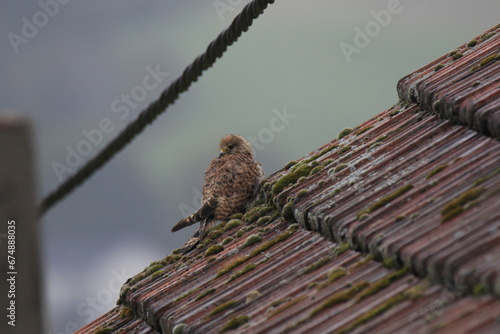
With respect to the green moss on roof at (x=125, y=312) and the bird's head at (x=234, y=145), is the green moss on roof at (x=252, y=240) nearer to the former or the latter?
the green moss on roof at (x=125, y=312)

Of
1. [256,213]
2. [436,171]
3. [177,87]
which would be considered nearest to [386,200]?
[436,171]

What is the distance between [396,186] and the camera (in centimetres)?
329

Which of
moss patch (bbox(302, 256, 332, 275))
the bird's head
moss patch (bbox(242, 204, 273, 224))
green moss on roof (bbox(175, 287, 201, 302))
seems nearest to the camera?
moss patch (bbox(302, 256, 332, 275))

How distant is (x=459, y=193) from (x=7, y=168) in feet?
5.30

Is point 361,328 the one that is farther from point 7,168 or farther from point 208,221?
point 208,221

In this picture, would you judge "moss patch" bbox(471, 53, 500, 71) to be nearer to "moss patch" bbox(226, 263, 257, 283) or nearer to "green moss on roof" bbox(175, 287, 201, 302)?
"moss patch" bbox(226, 263, 257, 283)

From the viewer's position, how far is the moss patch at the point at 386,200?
10.4 ft

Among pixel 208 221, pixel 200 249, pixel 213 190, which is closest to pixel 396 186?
pixel 200 249

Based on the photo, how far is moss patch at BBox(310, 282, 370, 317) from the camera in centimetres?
273

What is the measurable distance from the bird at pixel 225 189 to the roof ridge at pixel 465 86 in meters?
1.42

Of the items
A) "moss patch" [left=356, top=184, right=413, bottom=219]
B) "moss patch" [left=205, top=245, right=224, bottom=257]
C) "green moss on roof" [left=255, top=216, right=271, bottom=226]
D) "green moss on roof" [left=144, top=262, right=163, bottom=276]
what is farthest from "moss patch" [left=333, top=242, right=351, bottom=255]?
"green moss on roof" [left=144, top=262, right=163, bottom=276]

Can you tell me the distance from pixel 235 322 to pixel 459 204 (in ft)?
3.19

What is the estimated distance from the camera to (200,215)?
216 inches

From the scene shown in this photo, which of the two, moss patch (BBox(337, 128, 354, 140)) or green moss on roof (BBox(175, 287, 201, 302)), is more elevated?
moss patch (BBox(337, 128, 354, 140))
